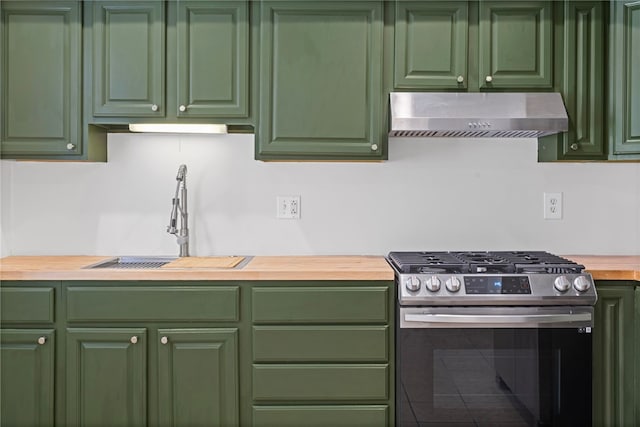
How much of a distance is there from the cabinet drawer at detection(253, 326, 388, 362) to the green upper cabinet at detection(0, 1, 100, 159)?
53.4 inches

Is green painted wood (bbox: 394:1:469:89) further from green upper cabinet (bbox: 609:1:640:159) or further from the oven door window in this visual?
the oven door window

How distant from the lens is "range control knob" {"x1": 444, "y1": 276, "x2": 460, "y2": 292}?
6.64ft

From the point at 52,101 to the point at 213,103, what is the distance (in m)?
0.71

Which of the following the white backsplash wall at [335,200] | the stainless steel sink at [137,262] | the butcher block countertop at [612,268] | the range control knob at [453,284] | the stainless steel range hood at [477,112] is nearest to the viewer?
the range control knob at [453,284]

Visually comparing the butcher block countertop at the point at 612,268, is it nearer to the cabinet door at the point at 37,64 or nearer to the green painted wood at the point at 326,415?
the green painted wood at the point at 326,415

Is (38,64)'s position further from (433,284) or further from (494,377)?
(494,377)

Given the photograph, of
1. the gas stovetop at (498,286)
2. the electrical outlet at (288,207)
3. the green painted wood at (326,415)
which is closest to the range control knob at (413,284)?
the gas stovetop at (498,286)

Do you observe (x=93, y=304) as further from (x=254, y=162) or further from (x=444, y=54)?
(x=444, y=54)

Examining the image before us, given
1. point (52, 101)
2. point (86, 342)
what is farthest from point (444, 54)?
point (86, 342)

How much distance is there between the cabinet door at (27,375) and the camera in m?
2.10

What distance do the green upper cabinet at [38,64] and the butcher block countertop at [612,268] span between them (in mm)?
2346

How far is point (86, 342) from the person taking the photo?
6.91 feet

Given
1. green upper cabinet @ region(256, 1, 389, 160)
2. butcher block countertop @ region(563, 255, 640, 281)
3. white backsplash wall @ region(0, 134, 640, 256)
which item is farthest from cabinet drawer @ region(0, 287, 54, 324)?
butcher block countertop @ region(563, 255, 640, 281)

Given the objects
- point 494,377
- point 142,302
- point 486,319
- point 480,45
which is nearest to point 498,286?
point 486,319
